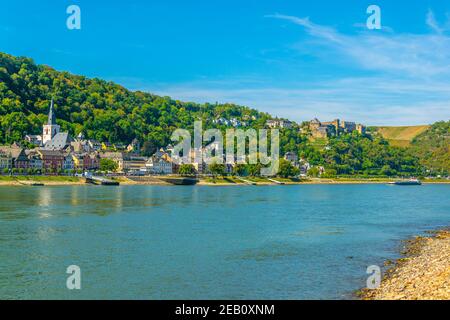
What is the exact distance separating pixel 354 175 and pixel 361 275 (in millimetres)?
164249

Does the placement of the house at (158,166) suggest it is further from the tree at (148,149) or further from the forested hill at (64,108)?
the forested hill at (64,108)

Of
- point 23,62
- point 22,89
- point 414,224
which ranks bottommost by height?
point 414,224

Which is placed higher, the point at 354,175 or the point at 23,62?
the point at 23,62

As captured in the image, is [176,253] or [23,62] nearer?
[176,253]

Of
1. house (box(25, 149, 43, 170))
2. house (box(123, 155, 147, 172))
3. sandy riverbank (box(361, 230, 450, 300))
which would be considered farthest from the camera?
house (box(123, 155, 147, 172))

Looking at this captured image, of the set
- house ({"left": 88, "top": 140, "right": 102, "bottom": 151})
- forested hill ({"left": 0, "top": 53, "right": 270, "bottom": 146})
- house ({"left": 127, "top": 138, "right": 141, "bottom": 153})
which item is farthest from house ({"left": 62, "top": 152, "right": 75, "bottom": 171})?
house ({"left": 127, "top": 138, "right": 141, "bottom": 153})

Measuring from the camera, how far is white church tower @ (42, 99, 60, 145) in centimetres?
15375

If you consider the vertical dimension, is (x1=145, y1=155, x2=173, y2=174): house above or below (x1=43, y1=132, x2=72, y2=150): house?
below

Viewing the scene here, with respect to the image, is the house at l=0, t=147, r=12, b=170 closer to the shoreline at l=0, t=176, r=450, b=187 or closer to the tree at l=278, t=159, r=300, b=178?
the shoreline at l=0, t=176, r=450, b=187

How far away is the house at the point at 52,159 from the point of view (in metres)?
126

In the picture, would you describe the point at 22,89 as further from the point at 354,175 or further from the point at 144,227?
the point at 144,227

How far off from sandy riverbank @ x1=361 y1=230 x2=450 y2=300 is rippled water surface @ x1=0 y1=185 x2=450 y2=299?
3.65 feet
